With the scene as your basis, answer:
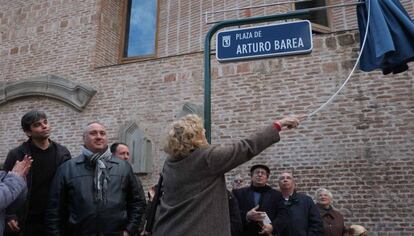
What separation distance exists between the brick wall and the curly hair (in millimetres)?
3890

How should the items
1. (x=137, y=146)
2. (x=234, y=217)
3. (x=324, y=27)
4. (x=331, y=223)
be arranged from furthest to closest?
(x=324, y=27), (x=137, y=146), (x=331, y=223), (x=234, y=217)

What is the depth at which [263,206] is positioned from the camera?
473 centimetres

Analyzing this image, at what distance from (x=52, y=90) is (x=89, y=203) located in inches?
261

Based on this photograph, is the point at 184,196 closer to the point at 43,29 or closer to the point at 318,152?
the point at 318,152

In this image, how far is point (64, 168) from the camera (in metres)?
3.60

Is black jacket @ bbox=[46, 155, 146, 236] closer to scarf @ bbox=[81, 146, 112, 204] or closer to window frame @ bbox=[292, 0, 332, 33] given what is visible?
scarf @ bbox=[81, 146, 112, 204]

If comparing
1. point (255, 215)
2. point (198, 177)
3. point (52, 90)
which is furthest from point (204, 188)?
point (52, 90)

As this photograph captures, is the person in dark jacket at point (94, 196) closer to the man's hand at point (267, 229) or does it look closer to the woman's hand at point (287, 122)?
the man's hand at point (267, 229)

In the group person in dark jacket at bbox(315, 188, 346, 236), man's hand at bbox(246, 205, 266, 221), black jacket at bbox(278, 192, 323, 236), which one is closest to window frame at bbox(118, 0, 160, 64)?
person in dark jacket at bbox(315, 188, 346, 236)

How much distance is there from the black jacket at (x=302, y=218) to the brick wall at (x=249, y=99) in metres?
2.29

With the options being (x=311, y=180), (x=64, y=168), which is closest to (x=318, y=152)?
(x=311, y=180)

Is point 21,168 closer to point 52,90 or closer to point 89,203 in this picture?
point 89,203

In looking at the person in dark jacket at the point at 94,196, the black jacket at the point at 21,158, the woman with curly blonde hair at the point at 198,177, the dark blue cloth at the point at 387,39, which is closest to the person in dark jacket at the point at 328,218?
the dark blue cloth at the point at 387,39

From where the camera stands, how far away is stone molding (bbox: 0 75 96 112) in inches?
355
